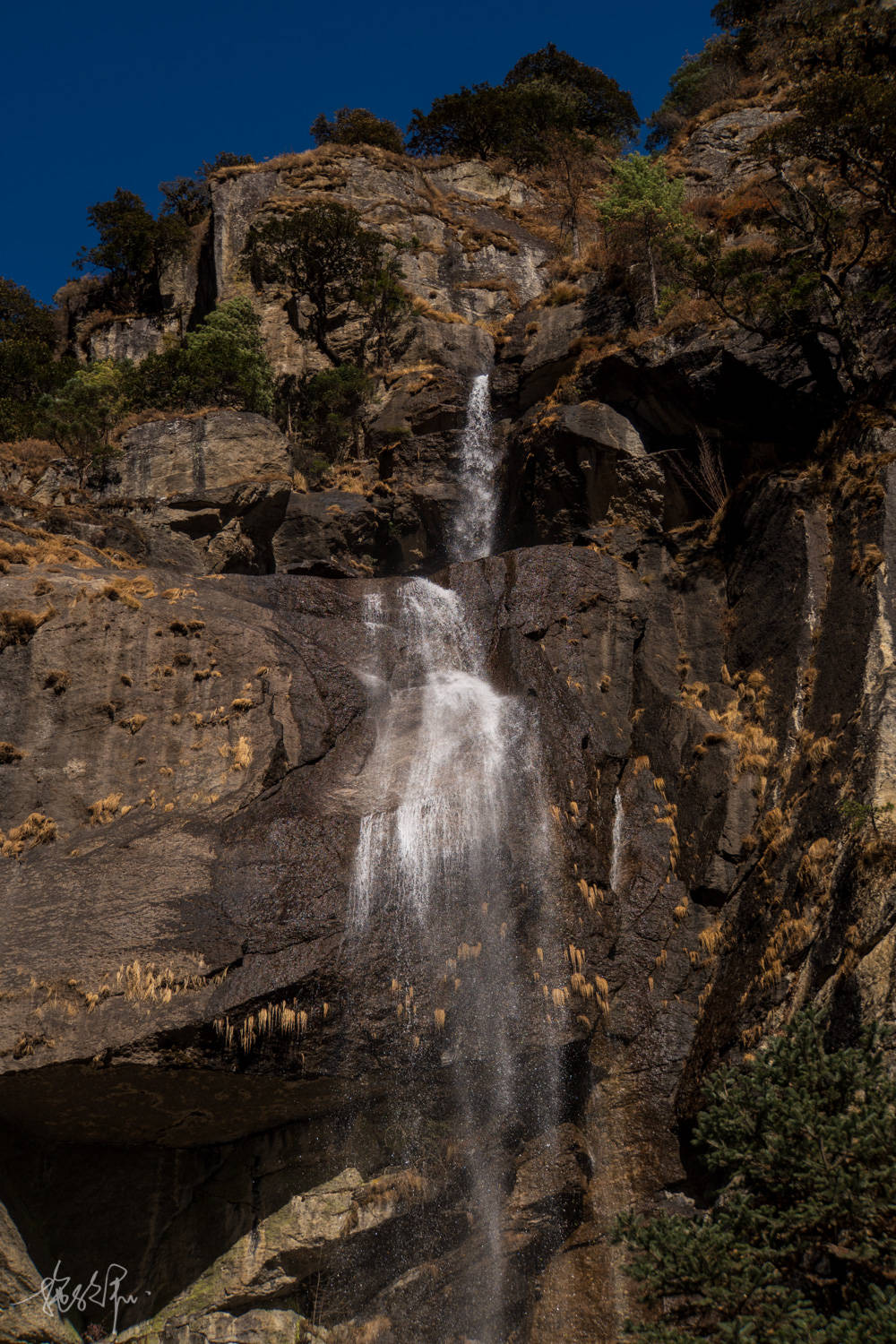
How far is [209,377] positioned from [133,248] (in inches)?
598

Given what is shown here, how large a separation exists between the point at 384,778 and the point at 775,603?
320 inches

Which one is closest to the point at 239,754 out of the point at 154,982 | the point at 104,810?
the point at 104,810

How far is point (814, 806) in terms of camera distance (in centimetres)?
1423

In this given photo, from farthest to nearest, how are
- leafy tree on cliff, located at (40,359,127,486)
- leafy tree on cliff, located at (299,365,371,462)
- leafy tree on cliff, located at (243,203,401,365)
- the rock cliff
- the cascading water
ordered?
leafy tree on cliff, located at (243,203,401,365) < leafy tree on cliff, located at (299,365,371,462) < leafy tree on cliff, located at (40,359,127,486) < the cascading water < the rock cliff

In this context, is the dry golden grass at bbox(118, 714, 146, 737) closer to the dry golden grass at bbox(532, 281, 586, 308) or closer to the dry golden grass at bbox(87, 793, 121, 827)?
the dry golden grass at bbox(87, 793, 121, 827)

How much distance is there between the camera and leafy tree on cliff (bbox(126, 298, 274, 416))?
3244 centimetres

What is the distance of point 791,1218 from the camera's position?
326 inches

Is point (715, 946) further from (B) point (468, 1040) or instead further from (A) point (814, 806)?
(B) point (468, 1040)

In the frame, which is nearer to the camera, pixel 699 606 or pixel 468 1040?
pixel 468 1040

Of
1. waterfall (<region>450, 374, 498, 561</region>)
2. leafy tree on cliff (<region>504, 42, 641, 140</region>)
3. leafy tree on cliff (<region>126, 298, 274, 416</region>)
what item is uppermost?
leafy tree on cliff (<region>504, 42, 641, 140</region>)

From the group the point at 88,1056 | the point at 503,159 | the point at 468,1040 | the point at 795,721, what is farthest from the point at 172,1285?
the point at 503,159

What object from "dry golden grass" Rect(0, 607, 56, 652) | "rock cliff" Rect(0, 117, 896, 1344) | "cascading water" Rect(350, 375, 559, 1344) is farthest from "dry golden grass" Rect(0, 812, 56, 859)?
"cascading water" Rect(350, 375, 559, 1344)

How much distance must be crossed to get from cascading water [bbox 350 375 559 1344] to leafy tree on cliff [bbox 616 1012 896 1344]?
4.54 metres

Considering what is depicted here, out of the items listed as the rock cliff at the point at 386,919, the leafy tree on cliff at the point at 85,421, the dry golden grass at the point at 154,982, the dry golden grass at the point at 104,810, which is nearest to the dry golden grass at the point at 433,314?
the leafy tree on cliff at the point at 85,421
